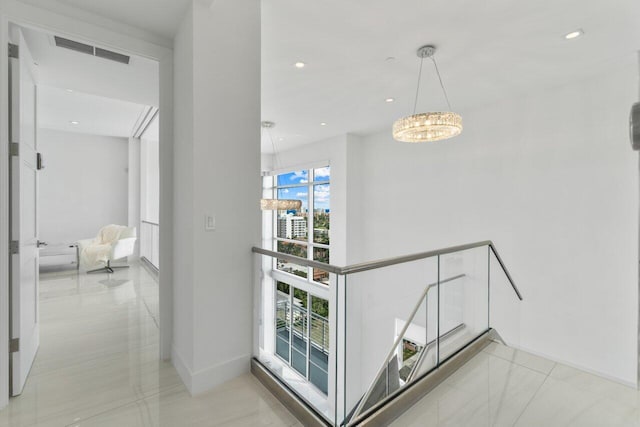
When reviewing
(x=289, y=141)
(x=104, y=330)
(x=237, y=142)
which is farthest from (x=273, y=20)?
(x=289, y=141)

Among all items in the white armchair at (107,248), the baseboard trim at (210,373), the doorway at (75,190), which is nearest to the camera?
the baseboard trim at (210,373)

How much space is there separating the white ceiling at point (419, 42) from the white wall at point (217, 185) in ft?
1.24

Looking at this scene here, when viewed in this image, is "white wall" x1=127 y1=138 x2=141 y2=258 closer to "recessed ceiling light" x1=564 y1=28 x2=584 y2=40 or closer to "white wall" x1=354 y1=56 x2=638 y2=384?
"white wall" x1=354 y1=56 x2=638 y2=384

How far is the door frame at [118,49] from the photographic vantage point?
2.01 metres

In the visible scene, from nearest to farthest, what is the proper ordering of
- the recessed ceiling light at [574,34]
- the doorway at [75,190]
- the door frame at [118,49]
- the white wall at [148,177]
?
the door frame at [118,49], the doorway at [75,190], the recessed ceiling light at [574,34], the white wall at [148,177]

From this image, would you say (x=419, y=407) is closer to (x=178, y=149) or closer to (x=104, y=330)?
(x=178, y=149)

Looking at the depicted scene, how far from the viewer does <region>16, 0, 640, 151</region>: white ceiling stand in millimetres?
2447

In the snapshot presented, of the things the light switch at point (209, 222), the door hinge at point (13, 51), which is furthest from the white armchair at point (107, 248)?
the light switch at point (209, 222)

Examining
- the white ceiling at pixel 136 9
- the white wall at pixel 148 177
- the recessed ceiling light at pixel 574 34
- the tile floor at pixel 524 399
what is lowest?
the tile floor at pixel 524 399

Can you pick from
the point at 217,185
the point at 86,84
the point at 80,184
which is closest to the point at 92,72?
the point at 86,84

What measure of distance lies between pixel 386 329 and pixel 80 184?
302 inches

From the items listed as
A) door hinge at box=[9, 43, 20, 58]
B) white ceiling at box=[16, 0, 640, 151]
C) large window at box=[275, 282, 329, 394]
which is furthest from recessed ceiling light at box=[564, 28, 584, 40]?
door hinge at box=[9, 43, 20, 58]

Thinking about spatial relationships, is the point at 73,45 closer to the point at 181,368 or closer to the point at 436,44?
the point at 181,368

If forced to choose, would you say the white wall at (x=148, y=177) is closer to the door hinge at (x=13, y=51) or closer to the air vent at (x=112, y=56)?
the air vent at (x=112, y=56)
